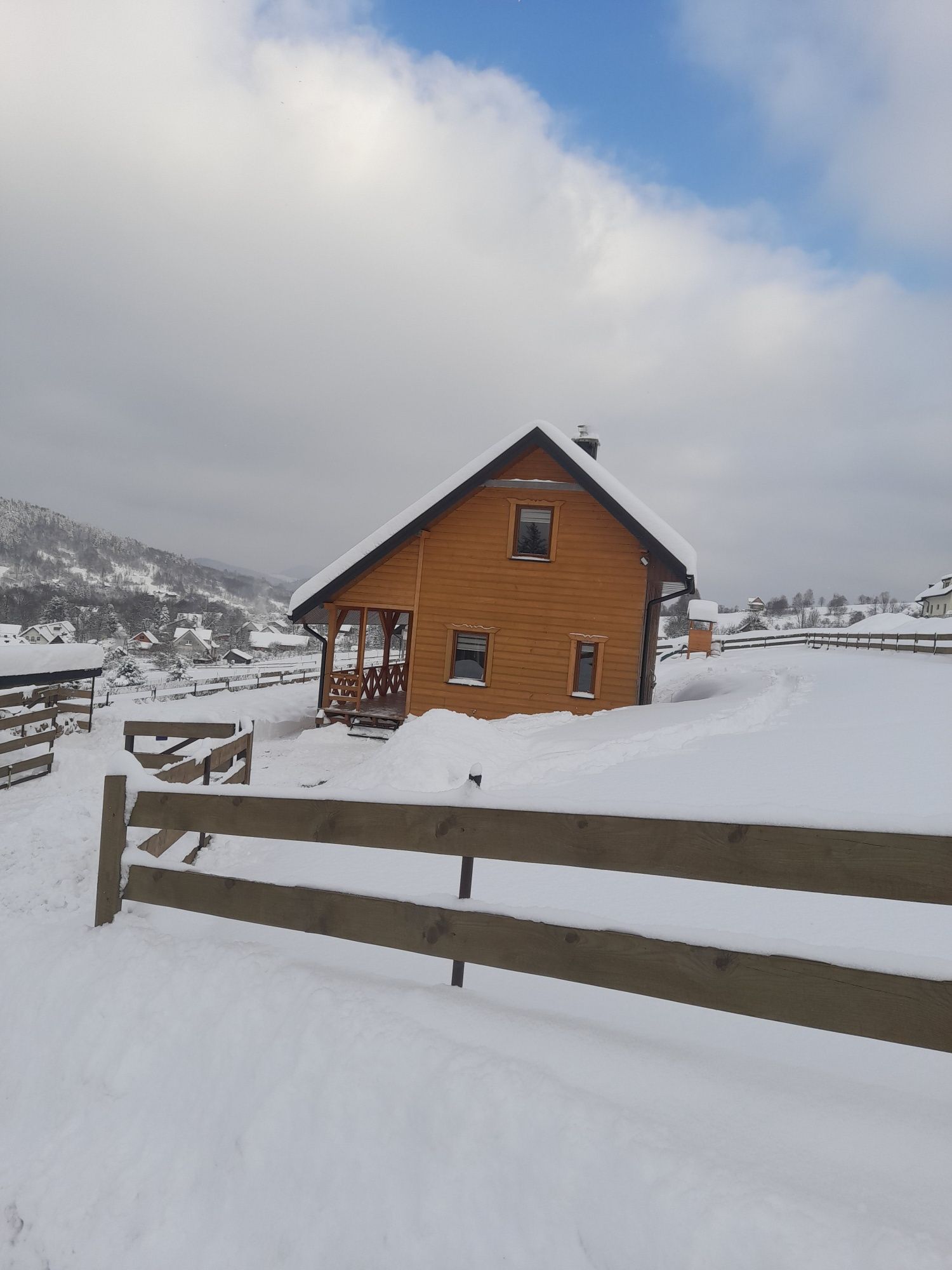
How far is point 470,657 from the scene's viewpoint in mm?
16219

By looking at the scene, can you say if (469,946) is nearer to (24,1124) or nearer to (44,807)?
(24,1124)

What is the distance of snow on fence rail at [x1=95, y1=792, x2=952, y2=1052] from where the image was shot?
7.28 feet

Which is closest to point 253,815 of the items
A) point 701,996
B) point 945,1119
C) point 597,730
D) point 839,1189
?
point 701,996

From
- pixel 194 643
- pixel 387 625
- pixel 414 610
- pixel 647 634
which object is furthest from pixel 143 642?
pixel 647 634

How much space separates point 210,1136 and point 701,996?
1.97m

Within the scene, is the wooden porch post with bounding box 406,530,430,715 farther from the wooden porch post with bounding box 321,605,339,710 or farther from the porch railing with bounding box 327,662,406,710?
the wooden porch post with bounding box 321,605,339,710

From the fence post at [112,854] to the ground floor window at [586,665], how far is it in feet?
40.8

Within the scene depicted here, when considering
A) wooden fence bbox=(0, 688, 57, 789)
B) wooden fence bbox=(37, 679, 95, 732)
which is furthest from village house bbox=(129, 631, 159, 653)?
wooden fence bbox=(0, 688, 57, 789)

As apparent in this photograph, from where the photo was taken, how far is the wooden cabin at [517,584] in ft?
49.9

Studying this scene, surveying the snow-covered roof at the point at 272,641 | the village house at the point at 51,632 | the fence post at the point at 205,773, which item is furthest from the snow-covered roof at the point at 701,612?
the snow-covered roof at the point at 272,641

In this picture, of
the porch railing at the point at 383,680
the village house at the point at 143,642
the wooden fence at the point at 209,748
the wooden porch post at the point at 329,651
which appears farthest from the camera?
the village house at the point at 143,642

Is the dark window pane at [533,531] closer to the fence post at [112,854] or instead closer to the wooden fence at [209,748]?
the wooden fence at [209,748]

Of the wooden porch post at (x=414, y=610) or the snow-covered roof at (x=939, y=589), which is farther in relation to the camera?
the snow-covered roof at (x=939, y=589)

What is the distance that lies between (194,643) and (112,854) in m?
132
